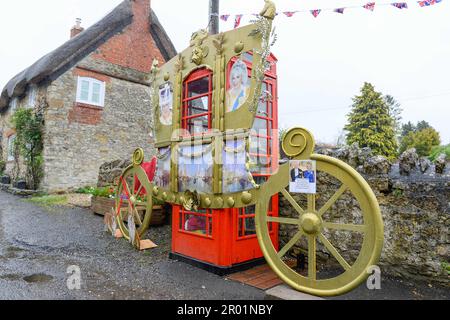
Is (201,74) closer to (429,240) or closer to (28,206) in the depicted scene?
(429,240)

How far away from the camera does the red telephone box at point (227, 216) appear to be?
4227 mm

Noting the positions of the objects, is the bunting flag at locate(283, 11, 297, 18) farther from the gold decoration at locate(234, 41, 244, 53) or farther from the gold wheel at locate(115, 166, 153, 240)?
the gold wheel at locate(115, 166, 153, 240)

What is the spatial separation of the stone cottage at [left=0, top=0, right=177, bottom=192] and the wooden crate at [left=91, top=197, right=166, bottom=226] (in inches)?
165

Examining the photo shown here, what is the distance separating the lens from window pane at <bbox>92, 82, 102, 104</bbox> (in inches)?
501

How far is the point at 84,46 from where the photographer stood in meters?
12.3

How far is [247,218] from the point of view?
461cm

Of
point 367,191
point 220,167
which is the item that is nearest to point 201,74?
point 220,167

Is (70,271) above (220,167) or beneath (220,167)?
beneath

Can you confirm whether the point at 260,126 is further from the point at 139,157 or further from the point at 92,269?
the point at 92,269

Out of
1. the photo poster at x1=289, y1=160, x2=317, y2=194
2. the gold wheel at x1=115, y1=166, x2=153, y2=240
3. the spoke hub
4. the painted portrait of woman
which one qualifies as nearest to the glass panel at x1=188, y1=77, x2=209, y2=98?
the painted portrait of woman

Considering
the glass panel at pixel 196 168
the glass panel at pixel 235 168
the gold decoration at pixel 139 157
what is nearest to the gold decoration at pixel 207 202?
the glass panel at pixel 196 168

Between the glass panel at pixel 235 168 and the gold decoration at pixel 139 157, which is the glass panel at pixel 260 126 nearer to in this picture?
the glass panel at pixel 235 168

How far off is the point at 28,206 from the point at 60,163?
2.61m

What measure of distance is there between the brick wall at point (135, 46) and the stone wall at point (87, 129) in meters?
0.51
